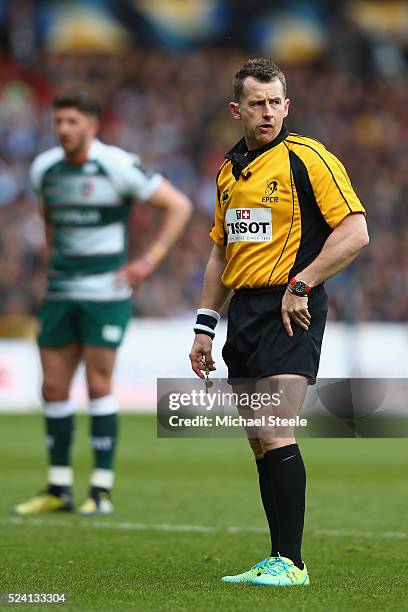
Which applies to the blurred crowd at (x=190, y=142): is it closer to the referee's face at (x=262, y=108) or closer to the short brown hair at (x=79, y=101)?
the short brown hair at (x=79, y=101)

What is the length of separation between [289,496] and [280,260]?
1.01 m

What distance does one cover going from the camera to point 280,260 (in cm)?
544

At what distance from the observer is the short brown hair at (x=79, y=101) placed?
822 cm

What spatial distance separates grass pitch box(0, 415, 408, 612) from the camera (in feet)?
16.8

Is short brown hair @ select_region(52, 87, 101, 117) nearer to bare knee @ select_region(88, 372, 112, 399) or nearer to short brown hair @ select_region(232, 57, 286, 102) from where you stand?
bare knee @ select_region(88, 372, 112, 399)

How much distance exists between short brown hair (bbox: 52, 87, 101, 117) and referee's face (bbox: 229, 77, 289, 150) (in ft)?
9.63

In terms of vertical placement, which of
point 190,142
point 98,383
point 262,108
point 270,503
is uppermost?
point 190,142

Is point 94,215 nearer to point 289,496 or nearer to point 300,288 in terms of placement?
point 300,288

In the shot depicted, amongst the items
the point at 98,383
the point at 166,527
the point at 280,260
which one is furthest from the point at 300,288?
the point at 98,383

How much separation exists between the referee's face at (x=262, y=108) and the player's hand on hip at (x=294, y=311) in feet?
2.31

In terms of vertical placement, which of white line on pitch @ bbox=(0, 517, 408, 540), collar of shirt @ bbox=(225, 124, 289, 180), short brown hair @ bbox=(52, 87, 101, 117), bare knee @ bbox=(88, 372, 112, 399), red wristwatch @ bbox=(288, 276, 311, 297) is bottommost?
white line on pitch @ bbox=(0, 517, 408, 540)

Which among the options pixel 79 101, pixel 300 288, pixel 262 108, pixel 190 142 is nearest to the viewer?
pixel 300 288

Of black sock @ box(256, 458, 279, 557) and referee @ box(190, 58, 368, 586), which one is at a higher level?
referee @ box(190, 58, 368, 586)

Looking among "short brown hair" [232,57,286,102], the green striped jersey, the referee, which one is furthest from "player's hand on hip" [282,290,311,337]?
the green striped jersey
